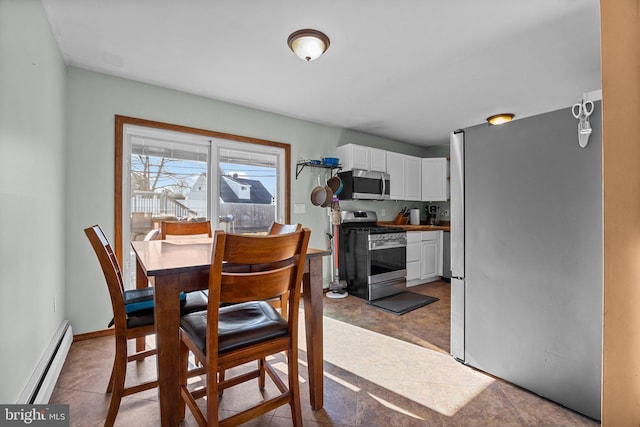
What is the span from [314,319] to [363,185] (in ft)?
9.39

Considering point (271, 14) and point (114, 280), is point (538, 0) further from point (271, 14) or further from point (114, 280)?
point (114, 280)

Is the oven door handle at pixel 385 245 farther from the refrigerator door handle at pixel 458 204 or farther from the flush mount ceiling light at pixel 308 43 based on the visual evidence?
the flush mount ceiling light at pixel 308 43

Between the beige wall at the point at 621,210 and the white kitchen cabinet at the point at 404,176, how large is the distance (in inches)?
148

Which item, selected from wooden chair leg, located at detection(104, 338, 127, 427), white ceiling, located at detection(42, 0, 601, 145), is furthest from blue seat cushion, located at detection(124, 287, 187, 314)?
white ceiling, located at detection(42, 0, 601, 145)

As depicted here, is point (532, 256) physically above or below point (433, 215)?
below

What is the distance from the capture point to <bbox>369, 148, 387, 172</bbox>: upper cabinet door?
4297mm

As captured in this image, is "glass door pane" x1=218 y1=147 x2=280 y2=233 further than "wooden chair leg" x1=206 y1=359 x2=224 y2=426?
Yes

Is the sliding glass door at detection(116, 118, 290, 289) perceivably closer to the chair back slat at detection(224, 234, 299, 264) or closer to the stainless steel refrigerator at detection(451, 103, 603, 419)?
the chair back slat at detection(224, 234, 299, 264)

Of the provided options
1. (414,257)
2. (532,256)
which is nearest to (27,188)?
(532,256)

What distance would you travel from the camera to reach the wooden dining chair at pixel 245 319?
112 cm

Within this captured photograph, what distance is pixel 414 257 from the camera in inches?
172

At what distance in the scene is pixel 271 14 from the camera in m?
1.82

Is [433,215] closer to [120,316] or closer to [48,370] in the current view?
[120,316]

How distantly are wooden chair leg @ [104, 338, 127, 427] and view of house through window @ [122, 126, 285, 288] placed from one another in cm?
125
